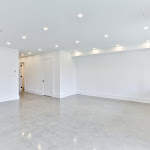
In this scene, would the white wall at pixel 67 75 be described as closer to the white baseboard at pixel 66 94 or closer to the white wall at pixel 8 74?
the white baseboard at pixel 66 94

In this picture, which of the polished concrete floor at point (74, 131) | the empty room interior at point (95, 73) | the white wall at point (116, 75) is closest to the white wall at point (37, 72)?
the empty room interior at point (95, 73)

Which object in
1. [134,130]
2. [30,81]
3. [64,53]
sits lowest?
[134,130]

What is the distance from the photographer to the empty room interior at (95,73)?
2.48 meters

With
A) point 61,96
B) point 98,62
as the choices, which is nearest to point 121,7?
point 98,62

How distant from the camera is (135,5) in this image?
244 centimetres

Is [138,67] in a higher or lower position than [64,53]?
lower

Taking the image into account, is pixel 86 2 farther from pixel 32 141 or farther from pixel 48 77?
pixel 48 77

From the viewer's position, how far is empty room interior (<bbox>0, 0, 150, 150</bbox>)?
248 centimetres

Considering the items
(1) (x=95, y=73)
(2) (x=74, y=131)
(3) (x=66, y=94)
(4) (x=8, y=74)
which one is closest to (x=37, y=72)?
(4) (x=8, y=74)

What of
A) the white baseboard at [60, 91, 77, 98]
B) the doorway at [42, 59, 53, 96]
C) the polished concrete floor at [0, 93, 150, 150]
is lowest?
the polished concrete floor at [0, 93, 150, 150]

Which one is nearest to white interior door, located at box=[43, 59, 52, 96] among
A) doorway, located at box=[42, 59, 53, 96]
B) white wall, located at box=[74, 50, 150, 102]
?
doorway, located at box=[42, 59, 53, 96]

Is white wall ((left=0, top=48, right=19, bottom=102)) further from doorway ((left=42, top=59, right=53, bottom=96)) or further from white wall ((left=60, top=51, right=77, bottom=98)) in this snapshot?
white wall ((left=60, top=51, right=77, bottom=98))

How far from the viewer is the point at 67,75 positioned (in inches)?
299

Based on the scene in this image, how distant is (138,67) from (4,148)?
20.3ft
